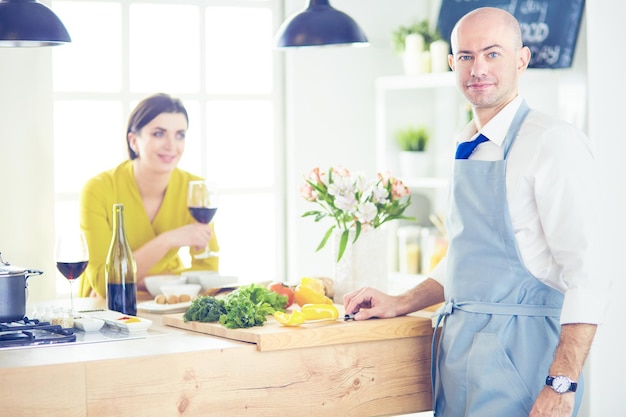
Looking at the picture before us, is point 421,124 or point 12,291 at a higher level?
point 421,124

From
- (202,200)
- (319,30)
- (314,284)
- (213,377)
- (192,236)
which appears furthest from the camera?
(192,236)

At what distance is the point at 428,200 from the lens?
17.4 feet

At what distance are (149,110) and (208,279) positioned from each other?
3.58 ft

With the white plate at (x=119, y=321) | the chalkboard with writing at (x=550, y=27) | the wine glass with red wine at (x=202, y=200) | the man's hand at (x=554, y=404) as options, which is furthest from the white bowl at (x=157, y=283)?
the chalkboard with writing at (x=550, y=27)

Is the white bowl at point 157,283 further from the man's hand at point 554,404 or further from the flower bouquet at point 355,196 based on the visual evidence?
the man's hand at point 554,404

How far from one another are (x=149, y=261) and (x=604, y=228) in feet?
6.61

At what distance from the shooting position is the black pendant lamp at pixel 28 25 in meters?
2.87

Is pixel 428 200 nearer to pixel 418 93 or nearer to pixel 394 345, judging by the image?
pixel 418 93

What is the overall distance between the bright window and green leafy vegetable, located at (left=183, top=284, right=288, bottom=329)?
2.27 meters

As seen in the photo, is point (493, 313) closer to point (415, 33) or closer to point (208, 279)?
point (208, 279)

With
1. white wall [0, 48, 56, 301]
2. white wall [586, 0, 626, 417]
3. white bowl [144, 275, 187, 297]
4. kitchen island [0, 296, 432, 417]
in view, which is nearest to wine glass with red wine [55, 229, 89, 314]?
kitchen island [0, 296, 432, 417]

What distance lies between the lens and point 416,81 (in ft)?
16.3

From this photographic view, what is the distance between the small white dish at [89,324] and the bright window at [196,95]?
2206 mm

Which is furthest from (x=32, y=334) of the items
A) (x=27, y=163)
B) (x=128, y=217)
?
(x=27, y=163)
